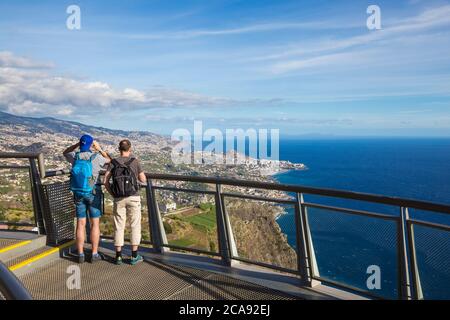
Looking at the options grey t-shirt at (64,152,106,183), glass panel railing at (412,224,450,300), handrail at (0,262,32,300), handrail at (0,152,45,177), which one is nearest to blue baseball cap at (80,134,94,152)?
grey t-shirt at (64,152,106,183)

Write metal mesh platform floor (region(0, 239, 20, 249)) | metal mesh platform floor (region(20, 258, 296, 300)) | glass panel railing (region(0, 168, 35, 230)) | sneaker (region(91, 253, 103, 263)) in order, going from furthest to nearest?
glass panel railing (region(0, 168, 35, 230)) → metal mesh platform floor (region(0, 239, 20, 249)) → sneaker (region(91, 253, 103, 263)) → metal mesh platform floor (region(20, 258, 296, 300))

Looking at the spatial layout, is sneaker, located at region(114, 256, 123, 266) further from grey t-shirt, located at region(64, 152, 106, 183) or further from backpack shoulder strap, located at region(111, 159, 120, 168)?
backpack shoulder strap, located at region(111, 159, 120, 168)

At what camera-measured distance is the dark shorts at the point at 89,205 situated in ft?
22.0

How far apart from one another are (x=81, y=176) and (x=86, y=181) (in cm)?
11

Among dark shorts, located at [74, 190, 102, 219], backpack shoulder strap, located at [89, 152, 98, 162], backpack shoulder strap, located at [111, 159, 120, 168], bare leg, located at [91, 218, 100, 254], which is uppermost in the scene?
backpack shoulder strap, located at [89, 152, 98, 162]

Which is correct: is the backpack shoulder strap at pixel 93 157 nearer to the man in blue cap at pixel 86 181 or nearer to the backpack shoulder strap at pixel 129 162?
the man in blue cap at pixel 86 181

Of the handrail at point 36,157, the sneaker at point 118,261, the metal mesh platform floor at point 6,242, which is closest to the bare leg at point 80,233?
the sneaker at point 118,261

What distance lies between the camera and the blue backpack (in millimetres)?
6586

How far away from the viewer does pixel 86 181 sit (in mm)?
6617

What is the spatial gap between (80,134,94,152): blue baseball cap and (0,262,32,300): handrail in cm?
455

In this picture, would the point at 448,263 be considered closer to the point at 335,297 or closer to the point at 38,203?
the point at 335,297

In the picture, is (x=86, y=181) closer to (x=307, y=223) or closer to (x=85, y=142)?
(x=85, y=142)

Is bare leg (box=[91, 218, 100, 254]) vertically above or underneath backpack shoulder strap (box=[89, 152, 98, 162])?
underneath

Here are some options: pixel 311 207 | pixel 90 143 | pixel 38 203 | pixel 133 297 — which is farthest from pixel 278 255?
pixel 38 203
